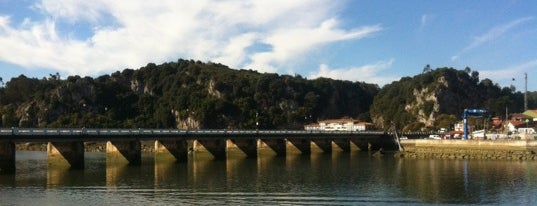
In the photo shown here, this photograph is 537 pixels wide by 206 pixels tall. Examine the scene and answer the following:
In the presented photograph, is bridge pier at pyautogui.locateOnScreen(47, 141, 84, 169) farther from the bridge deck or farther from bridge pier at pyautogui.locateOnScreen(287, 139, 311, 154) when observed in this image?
bridge pier at pyautogui.locateOnScreen(287, 139, 311, 154)

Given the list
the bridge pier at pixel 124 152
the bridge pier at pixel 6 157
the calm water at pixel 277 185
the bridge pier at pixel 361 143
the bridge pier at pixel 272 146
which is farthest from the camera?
the bridge pier at pixel 361 143

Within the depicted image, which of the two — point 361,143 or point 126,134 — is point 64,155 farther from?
point 361,143

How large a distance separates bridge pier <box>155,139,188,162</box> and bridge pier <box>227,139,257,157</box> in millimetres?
13833

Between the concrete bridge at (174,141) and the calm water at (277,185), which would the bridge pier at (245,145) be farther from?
the calm water at (277,185)

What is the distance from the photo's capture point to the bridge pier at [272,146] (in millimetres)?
94688

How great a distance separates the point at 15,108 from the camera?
621ft

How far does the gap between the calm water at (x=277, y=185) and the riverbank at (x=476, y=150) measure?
12.9m

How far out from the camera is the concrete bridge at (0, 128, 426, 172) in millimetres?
58203

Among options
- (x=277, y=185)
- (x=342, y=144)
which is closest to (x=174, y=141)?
(x=277, y=185)

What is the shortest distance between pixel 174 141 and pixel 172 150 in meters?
1.33

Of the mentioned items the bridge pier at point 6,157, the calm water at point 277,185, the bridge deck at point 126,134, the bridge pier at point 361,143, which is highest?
the bridge deck at point 126,134

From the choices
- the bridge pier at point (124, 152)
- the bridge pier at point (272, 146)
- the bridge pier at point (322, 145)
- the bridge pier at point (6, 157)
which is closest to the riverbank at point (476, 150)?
the bridge pier at point (322, 145)

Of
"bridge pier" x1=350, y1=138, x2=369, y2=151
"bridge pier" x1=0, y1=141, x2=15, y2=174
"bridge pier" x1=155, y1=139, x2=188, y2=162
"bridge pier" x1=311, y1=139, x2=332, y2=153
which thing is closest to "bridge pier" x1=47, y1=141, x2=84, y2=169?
"bridge pier" x1=0, y1=141, x2=15, y2=174

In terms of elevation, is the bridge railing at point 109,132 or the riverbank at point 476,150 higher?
the bridge railing at point 109,132
